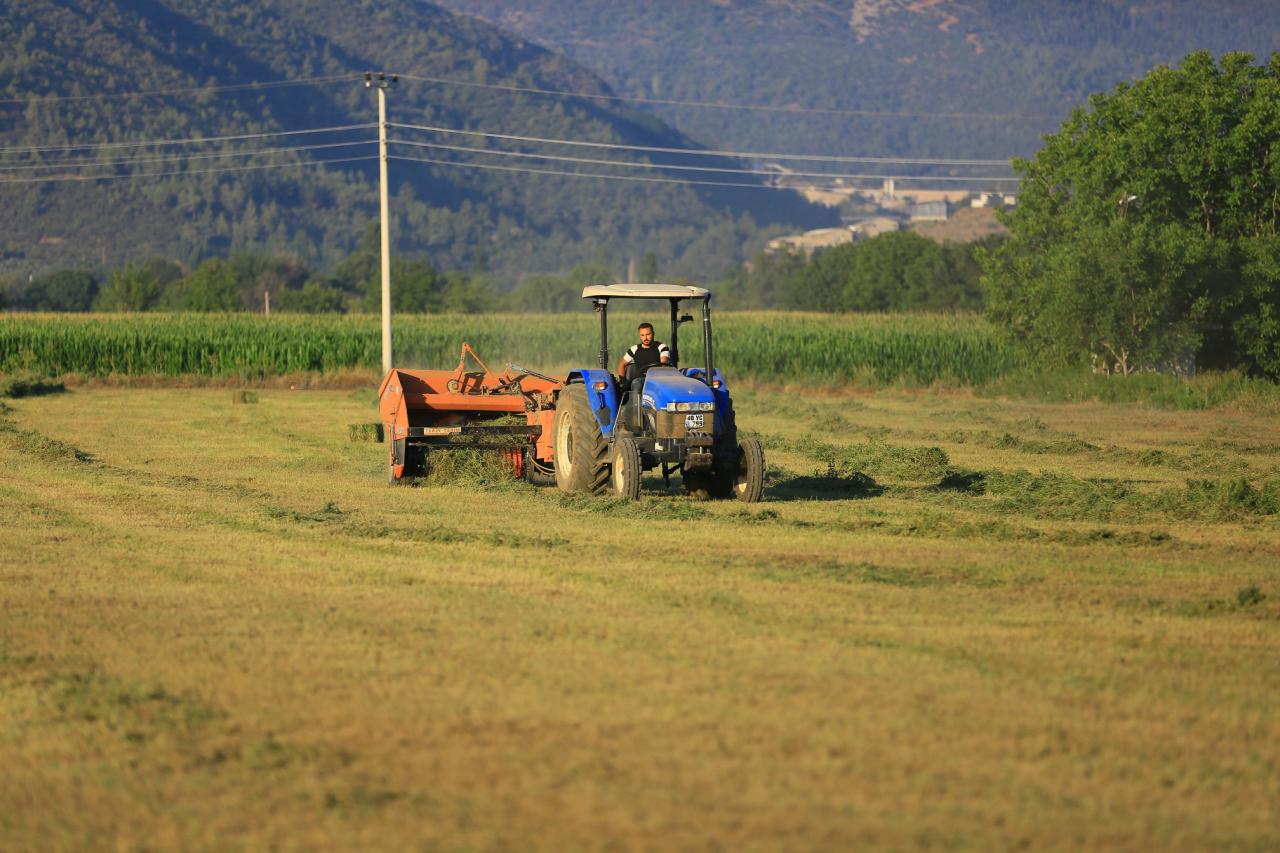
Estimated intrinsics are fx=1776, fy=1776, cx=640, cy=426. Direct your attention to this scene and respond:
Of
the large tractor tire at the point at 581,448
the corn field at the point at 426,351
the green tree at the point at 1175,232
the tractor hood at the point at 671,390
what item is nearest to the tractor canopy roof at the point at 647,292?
the tractor hood at the point at 671,390

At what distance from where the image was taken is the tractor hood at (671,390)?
51.4 feet

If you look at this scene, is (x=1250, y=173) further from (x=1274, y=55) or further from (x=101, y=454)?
(x=101, y=454)

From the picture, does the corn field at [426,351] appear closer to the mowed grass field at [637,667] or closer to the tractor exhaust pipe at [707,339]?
the mowed grass field at [637,667]

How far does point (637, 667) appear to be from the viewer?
894cm

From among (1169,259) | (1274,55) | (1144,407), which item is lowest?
(1144,407)

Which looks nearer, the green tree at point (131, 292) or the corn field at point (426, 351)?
the corn field at point (426, 351)

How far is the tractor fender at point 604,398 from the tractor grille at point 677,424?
755 millimetres

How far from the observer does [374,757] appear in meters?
7.30

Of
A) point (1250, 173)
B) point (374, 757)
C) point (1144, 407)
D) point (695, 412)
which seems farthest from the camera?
point (1250, 173)

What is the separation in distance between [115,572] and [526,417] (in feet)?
23.2

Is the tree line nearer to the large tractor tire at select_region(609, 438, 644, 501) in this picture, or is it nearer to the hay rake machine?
the hay rake machine

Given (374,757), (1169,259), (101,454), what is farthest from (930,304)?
(374,757)

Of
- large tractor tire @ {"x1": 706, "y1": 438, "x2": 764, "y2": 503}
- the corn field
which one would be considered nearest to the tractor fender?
large tractor tire @ {"x1": 706, "y1": 438, "x2": 764, "y2": 503}

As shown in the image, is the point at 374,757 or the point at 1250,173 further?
the point at 1250,173
